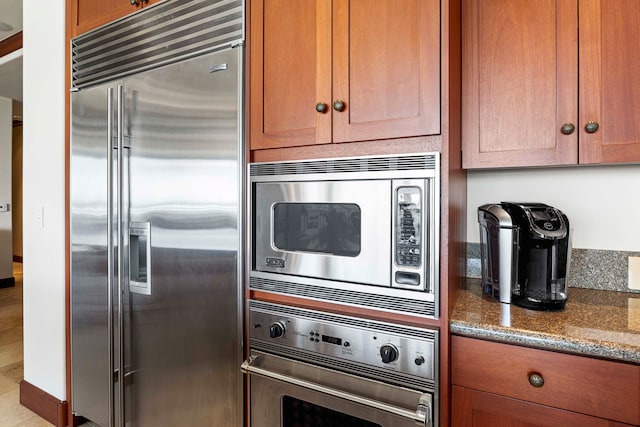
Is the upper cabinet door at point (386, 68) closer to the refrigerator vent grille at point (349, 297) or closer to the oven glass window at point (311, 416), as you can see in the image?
the refrigerator vent grille at point (349, 297)

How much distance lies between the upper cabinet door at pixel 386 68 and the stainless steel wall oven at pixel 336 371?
631mm

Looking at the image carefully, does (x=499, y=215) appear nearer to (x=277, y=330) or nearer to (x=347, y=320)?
(x=347, y=320)

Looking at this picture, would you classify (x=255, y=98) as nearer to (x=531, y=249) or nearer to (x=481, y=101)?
(x=481, y=101)

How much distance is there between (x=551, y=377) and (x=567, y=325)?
6.2 inches

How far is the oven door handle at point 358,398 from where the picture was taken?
113cm

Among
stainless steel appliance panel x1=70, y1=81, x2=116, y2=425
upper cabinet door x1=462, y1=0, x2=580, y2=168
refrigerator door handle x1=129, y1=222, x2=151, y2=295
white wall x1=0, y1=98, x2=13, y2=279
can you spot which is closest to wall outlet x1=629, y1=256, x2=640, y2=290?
upper cabinet door x1=462, y1=0, x2=580, y2=168

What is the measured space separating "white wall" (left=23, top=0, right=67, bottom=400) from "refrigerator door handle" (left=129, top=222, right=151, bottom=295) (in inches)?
22.9

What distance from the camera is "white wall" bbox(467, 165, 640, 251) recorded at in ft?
4.94

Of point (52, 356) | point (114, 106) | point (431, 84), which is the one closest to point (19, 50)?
point (114, 106)

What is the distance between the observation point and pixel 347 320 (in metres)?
1.29

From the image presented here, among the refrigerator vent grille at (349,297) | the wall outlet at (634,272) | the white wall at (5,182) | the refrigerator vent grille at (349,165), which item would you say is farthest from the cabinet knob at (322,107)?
the white wall at (5,182)

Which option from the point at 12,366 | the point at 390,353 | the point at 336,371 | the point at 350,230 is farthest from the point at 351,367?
the point at 12,366

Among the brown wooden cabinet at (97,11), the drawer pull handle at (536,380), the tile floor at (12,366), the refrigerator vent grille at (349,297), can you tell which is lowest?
the tile floor at (12,366)

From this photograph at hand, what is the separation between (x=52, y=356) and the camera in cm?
221
